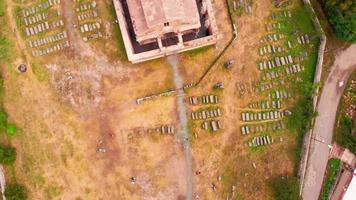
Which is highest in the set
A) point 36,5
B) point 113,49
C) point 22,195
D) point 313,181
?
point 36,5

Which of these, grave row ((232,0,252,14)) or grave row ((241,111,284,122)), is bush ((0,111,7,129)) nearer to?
grave row ((241,111,284,122))

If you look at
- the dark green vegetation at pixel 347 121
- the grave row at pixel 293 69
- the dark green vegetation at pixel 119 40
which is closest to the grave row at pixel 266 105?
the grave row at pixel 293 69

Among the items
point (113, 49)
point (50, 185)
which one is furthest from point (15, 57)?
point (50, 185)

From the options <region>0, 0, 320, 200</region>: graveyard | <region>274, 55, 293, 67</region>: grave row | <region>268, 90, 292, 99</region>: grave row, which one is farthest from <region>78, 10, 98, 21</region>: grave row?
<region>268, 90, 292, 99</region>: grave row

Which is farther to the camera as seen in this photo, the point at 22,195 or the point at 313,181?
the point at 313,181

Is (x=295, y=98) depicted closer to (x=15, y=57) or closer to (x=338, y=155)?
(x=338, y=155)

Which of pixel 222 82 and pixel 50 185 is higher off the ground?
pixel 222 82
